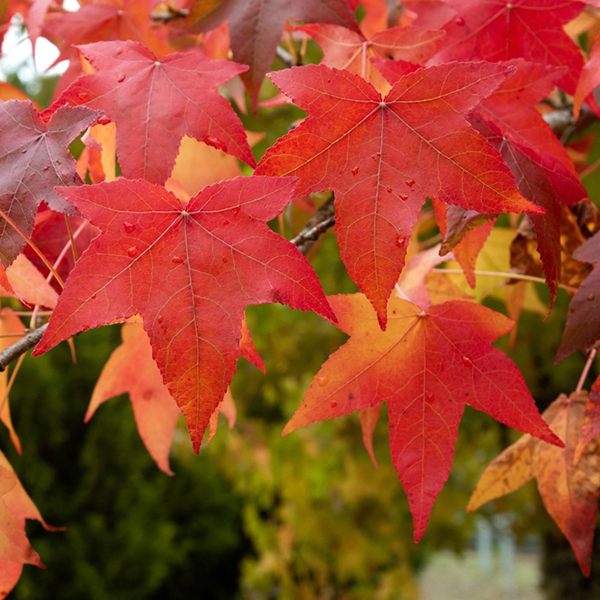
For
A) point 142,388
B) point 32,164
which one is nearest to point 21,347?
point 32,164

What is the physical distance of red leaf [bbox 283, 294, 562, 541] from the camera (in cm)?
50

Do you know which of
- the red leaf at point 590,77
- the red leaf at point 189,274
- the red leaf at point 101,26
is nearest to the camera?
the red leaf at point 189,274

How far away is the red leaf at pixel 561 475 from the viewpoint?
2.02 ft

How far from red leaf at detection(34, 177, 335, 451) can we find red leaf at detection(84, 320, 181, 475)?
1.12 feet

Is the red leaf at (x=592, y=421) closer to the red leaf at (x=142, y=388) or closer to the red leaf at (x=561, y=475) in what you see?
the red leaf at (x=561, y=475)

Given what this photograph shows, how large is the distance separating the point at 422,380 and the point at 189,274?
0.25 m

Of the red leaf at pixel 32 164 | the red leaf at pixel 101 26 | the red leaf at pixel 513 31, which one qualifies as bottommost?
the red leaf at pixel 513 31

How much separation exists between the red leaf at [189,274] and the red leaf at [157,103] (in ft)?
0.19

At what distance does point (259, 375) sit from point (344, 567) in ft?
5.13

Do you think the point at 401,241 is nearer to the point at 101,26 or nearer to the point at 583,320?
the point at 583,320

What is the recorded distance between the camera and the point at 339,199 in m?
0.43

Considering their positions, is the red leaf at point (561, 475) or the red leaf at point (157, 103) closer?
the red leaf at point (157, 103)

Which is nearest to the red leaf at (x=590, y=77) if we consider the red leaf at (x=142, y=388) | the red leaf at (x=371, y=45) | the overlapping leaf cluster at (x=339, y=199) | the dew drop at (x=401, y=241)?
the overlapping leaf cluster at (x=339, y=199)

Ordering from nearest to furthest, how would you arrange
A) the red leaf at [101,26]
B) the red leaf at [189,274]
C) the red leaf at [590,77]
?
the red leaf at [189,274] → the red leaf at [590,77] → the red leaf at [101,26]
